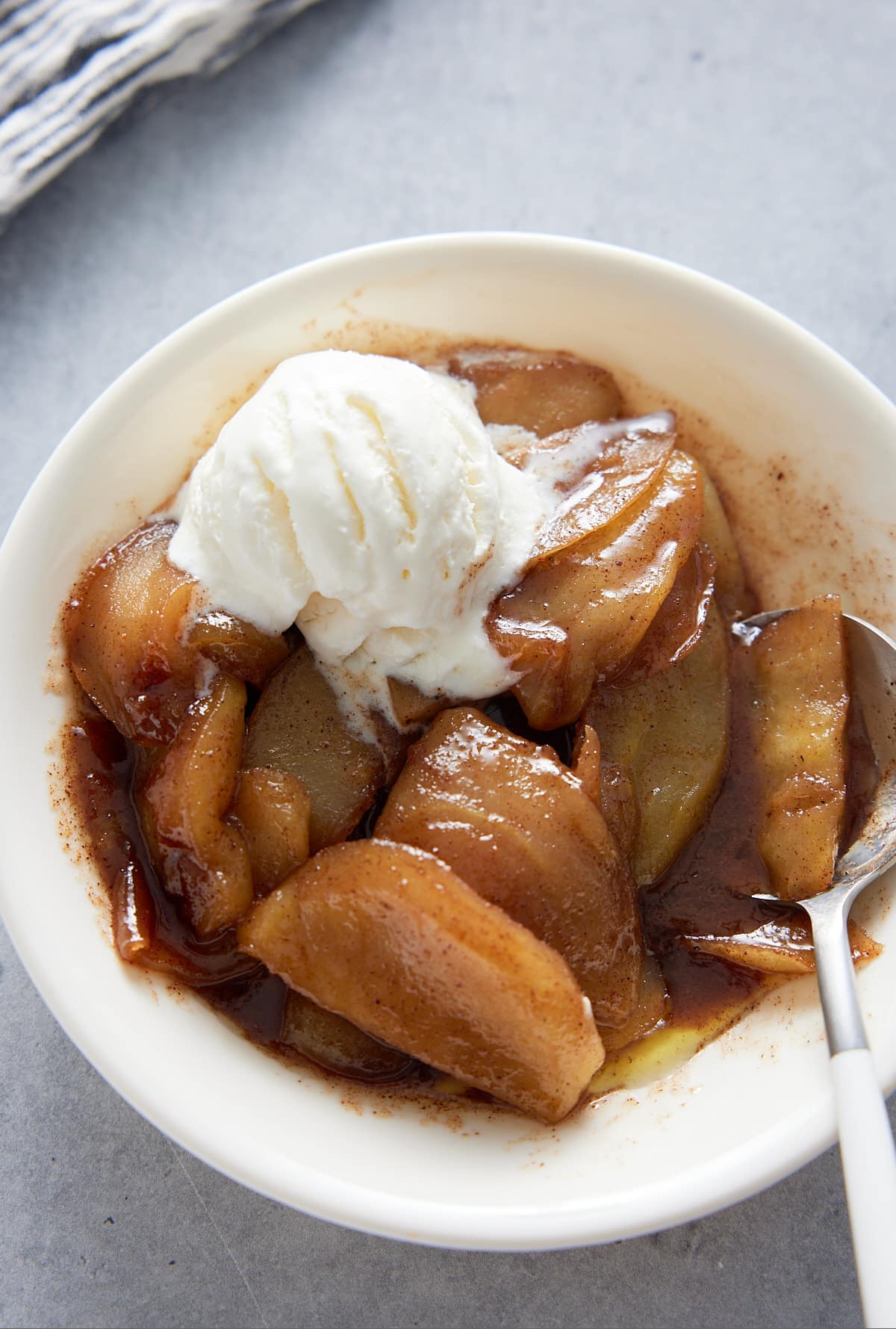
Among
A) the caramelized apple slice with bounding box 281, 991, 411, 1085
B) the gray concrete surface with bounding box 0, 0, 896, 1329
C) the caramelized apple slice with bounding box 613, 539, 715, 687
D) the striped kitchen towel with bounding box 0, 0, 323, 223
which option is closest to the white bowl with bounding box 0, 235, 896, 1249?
the caramelized apple slice with bounding box 281, 991, 411, 1085

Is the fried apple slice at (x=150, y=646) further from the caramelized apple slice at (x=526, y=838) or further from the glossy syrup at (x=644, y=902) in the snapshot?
the caramelized apple slice at (x=526, y=838)

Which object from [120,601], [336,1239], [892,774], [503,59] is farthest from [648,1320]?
[503,59]

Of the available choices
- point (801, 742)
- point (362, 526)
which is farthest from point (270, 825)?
point (801, 742)

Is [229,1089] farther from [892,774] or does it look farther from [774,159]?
[774,159]

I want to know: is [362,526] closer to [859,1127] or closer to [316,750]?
[316,750]

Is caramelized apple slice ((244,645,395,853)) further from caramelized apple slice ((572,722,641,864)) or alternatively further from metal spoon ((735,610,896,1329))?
metal spoon ((735,610,896,1329))

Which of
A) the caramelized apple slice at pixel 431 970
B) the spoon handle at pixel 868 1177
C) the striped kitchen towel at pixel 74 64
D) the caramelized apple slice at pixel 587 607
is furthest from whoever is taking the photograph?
the striped kitchen towel at pixel 74 64

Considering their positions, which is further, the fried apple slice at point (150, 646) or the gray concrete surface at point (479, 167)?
the gray concrete surface at point (479, 167)

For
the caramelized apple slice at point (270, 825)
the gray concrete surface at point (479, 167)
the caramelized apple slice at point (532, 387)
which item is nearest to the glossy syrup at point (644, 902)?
the caramelized apple slice at point (270, 825)
